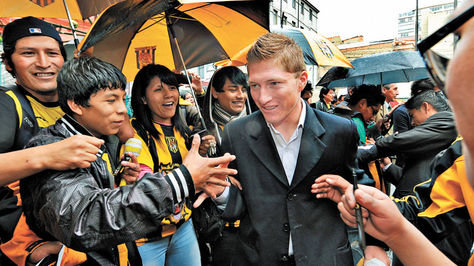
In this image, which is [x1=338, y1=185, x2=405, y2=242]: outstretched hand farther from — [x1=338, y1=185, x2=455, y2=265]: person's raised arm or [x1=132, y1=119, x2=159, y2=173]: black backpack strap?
[x1=132, y1=119, x2=159, y2=173]: black backpack strap

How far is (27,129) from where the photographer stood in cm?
179

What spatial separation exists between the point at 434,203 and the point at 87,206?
176 cm

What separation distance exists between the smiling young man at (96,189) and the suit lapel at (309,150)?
0.47 metres

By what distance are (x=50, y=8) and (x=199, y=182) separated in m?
2.49

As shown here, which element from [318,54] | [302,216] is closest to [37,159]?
[302,216]

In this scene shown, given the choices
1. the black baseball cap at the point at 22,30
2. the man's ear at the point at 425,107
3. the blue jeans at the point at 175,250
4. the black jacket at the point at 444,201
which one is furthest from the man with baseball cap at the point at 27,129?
the man's ear at the point at 425,107

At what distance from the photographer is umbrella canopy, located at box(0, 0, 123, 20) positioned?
2.46 metres

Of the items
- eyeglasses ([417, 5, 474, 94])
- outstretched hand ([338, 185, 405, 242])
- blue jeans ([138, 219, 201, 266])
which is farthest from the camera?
blue jeans ([138, 219, 201, 266])

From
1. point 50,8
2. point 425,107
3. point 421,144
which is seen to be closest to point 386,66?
point 425,107

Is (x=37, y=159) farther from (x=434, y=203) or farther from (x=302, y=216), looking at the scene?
(x=434, y=203)

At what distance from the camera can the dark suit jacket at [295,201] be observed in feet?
5.49

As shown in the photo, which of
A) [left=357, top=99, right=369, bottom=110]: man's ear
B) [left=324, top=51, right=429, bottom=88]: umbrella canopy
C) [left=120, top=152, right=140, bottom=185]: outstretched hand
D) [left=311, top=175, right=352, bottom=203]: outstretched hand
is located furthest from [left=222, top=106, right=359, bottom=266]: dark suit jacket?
[left=324, top=51, right=429, bottom=88]: umbrella canopy

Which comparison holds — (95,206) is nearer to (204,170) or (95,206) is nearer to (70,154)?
(70,154)

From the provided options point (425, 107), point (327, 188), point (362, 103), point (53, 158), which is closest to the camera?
point (53, 158)
